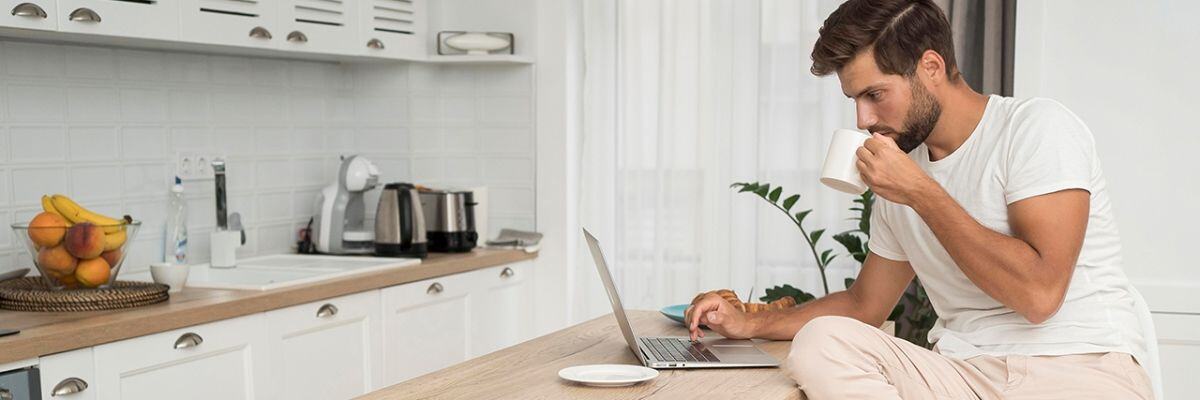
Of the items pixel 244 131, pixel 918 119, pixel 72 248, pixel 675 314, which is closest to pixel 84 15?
pixel 72 248

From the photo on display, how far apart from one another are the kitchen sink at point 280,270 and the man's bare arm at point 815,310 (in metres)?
1.45

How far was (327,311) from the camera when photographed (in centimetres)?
340

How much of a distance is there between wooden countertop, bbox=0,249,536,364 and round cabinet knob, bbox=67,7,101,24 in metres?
0.74

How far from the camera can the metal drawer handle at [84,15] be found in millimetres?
2943

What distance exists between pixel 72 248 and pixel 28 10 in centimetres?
59

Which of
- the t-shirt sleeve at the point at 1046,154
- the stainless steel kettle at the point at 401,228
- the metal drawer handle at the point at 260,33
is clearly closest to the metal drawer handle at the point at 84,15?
the metal drawer handle at the point at 260,33

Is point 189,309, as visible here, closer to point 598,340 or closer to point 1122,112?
point 598,340

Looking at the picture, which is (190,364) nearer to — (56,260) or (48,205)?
(56,260)

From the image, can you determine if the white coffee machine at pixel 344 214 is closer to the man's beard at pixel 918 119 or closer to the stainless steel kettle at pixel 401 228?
the stainless steel kettle at pixel 401 228

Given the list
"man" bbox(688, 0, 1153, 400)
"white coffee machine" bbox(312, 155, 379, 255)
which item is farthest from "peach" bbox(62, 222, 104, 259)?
"man" bbox(688, 0, 1153, 400)

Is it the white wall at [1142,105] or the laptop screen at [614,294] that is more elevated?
the white wall at [1142,105]

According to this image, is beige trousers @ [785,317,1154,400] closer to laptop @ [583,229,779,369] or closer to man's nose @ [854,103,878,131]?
laptop @ [583,229,779,369]

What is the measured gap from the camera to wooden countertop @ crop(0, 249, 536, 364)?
251cm

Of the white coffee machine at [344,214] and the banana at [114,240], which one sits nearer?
the banana at [114,240]
